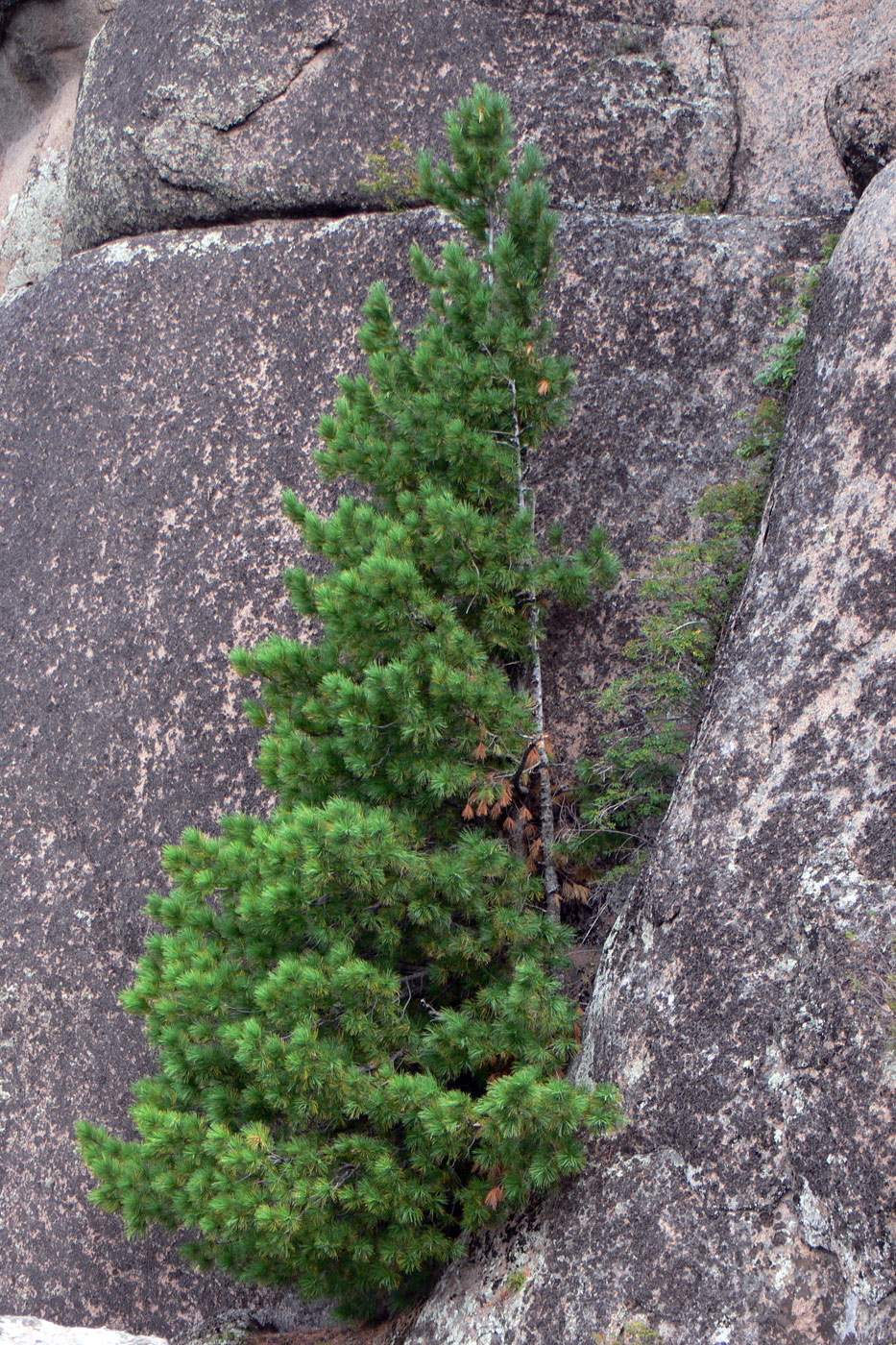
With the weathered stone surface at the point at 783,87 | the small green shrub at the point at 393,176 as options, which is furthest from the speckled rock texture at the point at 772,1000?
the small green shrub at the point at 393,176

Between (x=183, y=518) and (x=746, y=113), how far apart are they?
4.27 metres

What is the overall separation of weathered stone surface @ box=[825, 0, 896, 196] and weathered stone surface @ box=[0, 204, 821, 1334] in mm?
501

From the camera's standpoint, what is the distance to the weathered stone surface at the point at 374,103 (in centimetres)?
611

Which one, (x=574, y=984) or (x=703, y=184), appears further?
(x=703, y=184)

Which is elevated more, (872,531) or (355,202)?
(355,202)

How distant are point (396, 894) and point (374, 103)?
16.3 feet

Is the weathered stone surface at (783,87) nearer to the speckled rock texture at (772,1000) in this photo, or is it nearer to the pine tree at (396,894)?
the speckled rock texture at (772,1000)

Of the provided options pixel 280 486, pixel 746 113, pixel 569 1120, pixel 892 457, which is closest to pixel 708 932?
pixel 569 1120

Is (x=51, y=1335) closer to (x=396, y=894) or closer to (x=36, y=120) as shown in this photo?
(x=396, y=894)

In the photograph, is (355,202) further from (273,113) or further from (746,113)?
(746,113)

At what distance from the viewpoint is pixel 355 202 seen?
611 centimetres

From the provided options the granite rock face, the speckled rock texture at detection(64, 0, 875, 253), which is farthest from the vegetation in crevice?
the speckled rock texture at detection(64, 0, 875, 253)

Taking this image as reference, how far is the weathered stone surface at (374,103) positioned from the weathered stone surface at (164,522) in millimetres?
386

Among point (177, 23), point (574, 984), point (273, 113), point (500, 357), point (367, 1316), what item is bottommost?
point (367, 1316)
